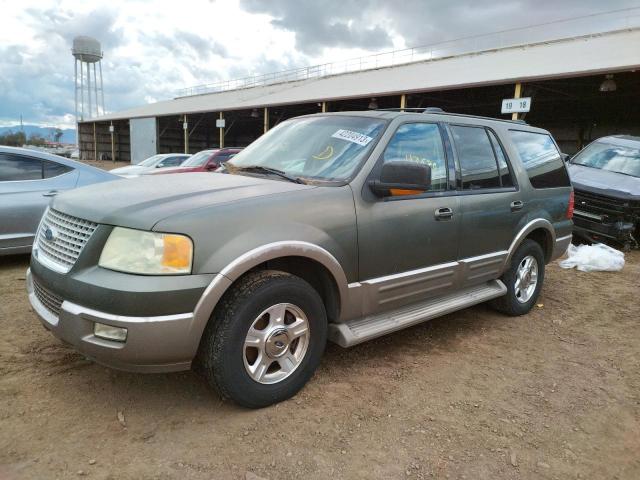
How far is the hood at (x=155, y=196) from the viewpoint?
2463 millimetres

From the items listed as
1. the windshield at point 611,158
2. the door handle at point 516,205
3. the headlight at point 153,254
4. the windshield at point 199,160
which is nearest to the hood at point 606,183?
the windshield at point 611,158

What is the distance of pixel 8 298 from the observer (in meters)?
4.46

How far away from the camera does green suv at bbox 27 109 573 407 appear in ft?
7.76

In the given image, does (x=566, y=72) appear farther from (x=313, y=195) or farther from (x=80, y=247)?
(x=80, y=247)

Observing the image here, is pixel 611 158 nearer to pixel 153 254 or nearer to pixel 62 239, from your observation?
pixel 153 254

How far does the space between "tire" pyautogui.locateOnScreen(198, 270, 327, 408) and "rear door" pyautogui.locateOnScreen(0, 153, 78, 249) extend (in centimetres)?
395

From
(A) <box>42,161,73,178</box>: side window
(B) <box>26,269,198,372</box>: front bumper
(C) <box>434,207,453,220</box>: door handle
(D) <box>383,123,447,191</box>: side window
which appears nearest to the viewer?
(B) <box>26,269,198,372</box>: front bumper

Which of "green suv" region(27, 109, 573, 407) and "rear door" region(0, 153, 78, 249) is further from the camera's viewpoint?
"rear door" region(0, 153, 78, 249)

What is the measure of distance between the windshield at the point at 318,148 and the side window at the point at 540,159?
1.85 metres

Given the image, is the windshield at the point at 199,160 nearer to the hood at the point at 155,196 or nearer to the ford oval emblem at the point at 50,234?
the hood at the point at 155,196

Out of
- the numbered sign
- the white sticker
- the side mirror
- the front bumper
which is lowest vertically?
the front bumper

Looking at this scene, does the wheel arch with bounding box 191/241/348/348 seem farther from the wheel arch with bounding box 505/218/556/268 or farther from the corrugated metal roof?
the corrugated metal roof

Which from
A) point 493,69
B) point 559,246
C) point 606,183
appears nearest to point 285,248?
point 559,246

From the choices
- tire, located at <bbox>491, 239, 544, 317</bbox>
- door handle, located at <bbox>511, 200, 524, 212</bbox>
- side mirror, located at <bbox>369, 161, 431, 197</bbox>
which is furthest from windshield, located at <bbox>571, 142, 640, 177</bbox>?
side mirror, located at <bbox>369, 161, 431, 197</bbox>
